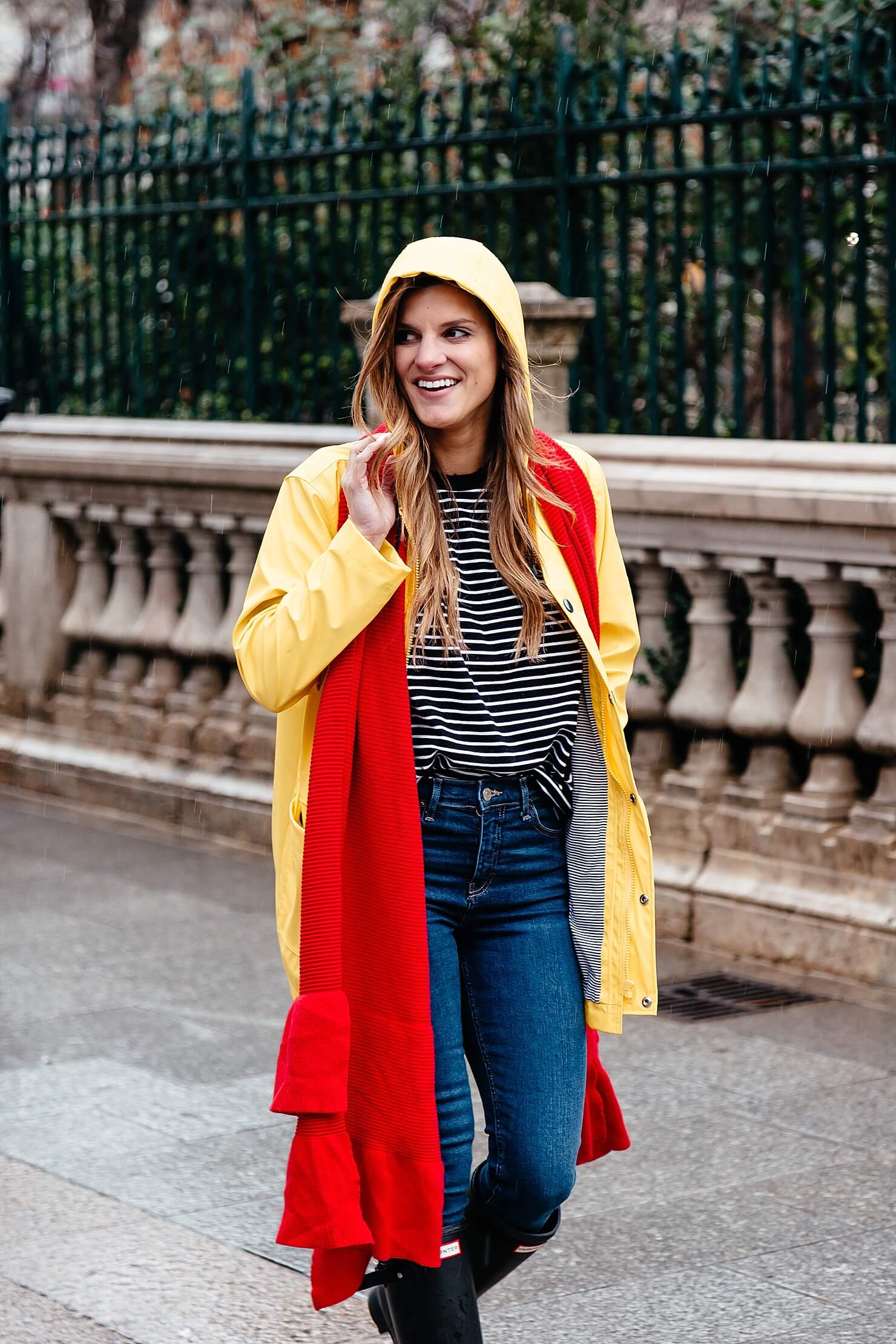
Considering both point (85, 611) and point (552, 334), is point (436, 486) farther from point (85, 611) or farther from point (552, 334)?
point (85, 611)

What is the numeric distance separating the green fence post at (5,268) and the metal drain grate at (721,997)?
554cm

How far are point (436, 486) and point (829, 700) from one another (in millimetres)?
3236

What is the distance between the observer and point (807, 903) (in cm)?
621

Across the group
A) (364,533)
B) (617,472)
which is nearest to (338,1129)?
(364,533)

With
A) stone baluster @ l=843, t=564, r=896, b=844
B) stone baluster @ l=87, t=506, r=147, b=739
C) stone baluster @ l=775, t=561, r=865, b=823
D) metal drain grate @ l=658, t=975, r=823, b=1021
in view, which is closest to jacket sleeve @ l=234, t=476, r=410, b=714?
metal drain grate @ l=658, t=975, r=823, b=1021

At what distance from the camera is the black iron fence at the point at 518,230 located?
657 centimetres

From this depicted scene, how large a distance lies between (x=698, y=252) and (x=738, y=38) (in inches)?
64.6

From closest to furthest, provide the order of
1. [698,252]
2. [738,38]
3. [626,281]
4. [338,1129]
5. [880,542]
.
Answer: [338,1129]
[880,542]
[738,38]
[626,281]
[698,252]

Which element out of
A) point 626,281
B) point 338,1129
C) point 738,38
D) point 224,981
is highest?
point 738,38

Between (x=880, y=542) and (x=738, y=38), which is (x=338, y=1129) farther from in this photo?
(x=738, y=38)

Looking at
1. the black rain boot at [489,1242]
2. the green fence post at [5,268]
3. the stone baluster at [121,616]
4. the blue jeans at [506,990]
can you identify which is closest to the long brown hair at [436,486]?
the blue jeans at [506,990]

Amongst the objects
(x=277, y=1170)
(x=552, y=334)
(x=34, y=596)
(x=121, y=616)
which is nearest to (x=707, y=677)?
(x=552, y=334)

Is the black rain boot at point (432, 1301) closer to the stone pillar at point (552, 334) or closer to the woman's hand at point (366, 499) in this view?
the woman's hand at point (366, 499)

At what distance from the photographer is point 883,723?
6.04m
